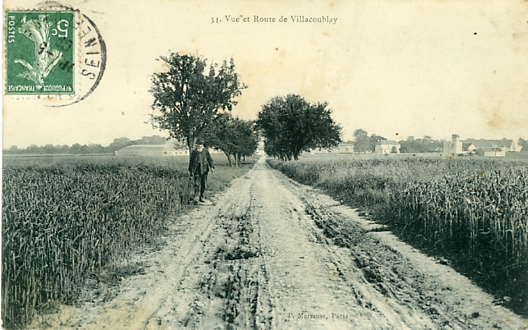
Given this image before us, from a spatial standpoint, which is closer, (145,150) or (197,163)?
(197,163)

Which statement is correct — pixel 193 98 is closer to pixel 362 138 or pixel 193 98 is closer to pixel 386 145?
pixel 362 138

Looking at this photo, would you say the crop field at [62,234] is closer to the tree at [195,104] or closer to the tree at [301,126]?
the tree at [195,104]

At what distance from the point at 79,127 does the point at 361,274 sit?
19.5 ft

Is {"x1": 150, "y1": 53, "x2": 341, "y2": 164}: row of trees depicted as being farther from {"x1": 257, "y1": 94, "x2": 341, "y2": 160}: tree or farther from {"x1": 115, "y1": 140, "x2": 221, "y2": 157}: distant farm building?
{"x1": 257, "y1": 94, "x2": 341, "y2": 160}: tree

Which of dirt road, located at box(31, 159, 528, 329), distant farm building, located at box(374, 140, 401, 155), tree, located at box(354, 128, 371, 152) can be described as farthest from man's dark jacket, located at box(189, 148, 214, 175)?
distant farm building, located at box(374, 140, 401, 155)

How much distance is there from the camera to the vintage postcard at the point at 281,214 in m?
3.47

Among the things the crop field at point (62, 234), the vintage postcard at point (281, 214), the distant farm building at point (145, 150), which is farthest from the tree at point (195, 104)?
the crop field at point (62, 234)

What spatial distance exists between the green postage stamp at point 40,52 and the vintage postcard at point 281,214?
3 cm

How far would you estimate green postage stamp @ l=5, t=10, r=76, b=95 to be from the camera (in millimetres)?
5383

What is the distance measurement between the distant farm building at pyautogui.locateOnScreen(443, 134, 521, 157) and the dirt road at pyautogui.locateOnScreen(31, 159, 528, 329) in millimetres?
3406

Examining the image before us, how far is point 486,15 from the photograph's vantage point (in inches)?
232

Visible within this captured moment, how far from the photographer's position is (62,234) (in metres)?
4.52

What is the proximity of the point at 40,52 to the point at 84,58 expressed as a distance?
27.8 inches

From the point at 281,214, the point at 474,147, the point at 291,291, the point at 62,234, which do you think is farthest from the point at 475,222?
the point at 62,234
